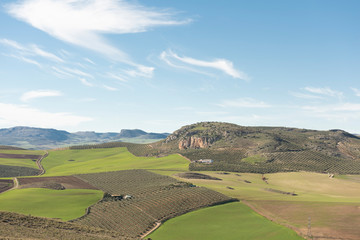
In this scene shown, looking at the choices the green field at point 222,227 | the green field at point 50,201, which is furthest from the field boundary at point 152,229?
the green field at point 50,201

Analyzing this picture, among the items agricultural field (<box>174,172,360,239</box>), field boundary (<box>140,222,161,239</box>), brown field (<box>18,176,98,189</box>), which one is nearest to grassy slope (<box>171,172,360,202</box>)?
agricultural field (<box>174,172,360,239</box>)

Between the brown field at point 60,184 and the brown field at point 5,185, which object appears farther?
the brown field at point 60,184

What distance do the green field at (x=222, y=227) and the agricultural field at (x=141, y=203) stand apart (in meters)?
3.50

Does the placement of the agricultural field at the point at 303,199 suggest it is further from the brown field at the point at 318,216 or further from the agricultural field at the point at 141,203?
the agricultural field at the point at 141,203

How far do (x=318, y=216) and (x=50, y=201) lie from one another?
6578 cm

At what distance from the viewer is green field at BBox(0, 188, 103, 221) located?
7312 cm

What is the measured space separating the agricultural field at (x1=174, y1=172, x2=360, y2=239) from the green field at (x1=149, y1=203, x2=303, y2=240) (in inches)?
128

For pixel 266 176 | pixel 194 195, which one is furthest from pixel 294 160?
pixel 194 195

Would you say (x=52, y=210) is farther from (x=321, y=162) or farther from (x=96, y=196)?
(x=321, y=162)

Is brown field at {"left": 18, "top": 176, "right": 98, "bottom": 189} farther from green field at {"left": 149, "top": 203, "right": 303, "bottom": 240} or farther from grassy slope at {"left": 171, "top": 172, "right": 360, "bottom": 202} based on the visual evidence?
green field at {"left": 149, "top": 203, "right": 303, "bottom": 240}

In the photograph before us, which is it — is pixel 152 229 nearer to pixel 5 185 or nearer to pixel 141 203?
pixel 141 203

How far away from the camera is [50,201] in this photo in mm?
84125

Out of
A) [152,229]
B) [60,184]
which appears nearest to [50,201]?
[60,184]

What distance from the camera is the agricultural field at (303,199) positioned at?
63.2 m
